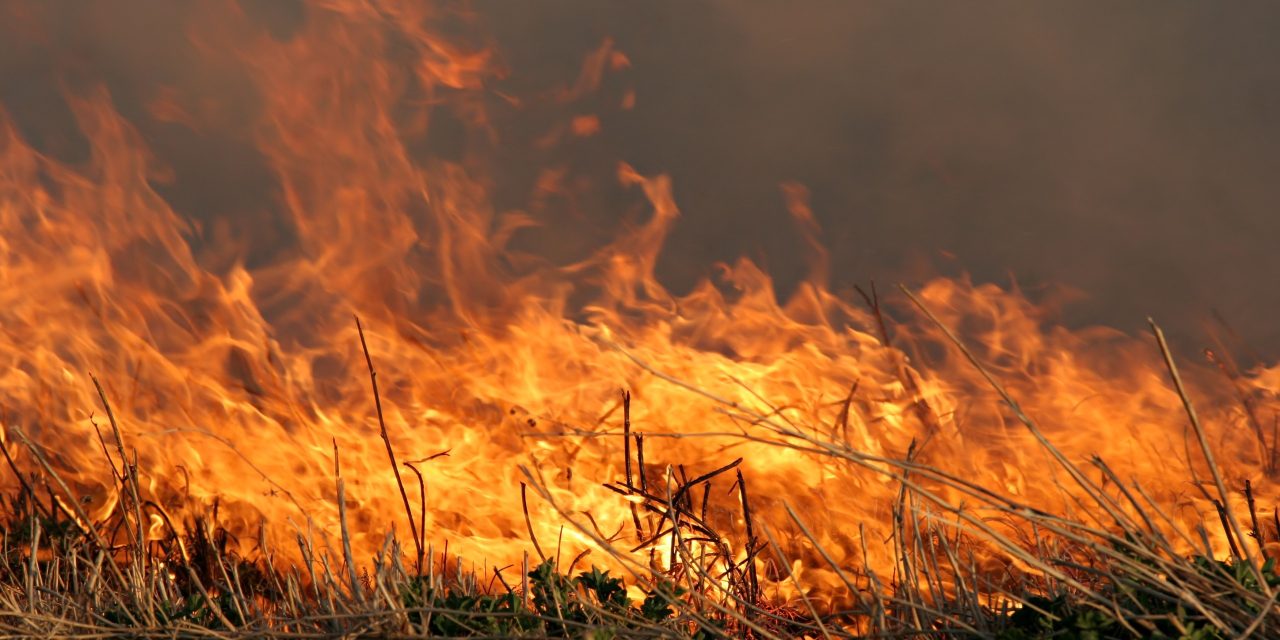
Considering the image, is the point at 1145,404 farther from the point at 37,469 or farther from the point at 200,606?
the point at 37,469

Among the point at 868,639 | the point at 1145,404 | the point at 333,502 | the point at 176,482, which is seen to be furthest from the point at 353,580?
the point at 1145,404

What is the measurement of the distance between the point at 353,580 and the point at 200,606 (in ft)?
1.80

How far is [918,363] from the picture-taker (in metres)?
4.69

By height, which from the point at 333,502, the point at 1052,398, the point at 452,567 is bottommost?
the point at 452,567

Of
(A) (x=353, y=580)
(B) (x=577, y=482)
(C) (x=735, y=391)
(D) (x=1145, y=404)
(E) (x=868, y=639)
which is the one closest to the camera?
(E) (x=868, y=639)

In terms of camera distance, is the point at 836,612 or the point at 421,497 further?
the point at 421,497

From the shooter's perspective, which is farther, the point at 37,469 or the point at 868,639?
the point at 37,469

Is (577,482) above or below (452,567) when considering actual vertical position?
above

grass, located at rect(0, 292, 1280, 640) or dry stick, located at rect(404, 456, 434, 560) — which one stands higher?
grass, located at rect(0, 292, 1280, 640)

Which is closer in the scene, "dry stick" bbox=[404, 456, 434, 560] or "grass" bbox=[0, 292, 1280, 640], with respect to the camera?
"grass" bbox=[0, 292, 1280, 640]

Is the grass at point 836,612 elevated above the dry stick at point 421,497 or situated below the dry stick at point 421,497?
above

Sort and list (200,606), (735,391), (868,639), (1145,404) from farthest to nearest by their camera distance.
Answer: (1145,404), (735,391), (200,606), (868,639)

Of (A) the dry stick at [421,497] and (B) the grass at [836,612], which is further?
(A) the dry stick at [421,497]

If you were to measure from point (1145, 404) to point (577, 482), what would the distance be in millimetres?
2290
